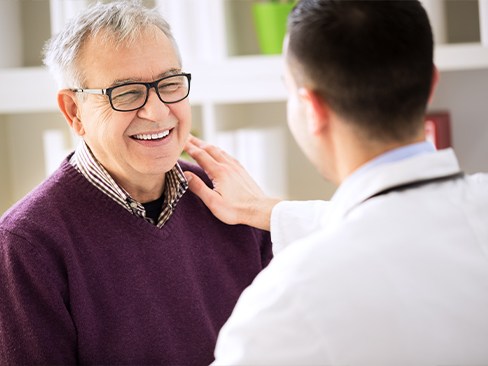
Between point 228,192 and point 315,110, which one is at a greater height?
point 315,110

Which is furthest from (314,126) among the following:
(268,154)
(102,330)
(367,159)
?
(268,154)

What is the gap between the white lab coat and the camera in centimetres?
105

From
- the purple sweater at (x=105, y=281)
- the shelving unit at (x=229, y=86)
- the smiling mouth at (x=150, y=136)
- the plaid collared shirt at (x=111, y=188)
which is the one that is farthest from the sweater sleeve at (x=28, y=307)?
the shelving unit at (x=229, y=86)

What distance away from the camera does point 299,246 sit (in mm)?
1089

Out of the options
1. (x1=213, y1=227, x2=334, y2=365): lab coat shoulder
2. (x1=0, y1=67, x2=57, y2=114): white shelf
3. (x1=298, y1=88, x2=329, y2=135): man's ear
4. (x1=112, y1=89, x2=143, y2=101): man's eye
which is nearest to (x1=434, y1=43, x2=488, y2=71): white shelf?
(x1=112, y1=89, x2=143, y2=101): man's eye

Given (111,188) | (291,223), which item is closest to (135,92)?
(111,188)

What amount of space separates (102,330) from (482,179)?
2.74ft

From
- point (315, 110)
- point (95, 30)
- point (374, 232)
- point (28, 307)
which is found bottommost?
point (28, 307)

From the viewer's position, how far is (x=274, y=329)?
1071 mm

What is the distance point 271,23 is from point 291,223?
3.80ft

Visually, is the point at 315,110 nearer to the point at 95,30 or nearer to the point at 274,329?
the point at 274,329

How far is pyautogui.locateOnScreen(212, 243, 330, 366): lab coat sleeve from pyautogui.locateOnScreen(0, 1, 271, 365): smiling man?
57 cm

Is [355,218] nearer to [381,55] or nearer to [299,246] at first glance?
[299,246]

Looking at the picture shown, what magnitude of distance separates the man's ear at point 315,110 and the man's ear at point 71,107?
2.35ft
